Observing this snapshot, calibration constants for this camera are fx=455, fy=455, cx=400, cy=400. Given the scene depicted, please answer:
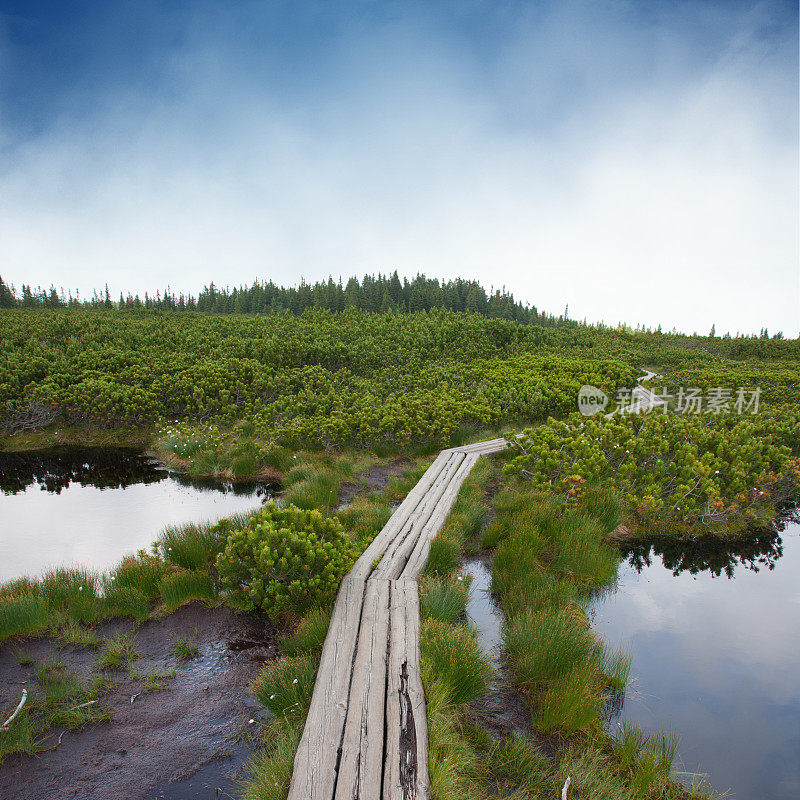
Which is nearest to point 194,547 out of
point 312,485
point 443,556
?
point 312,485

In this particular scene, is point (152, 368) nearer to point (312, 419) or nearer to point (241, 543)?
point (312, 419)

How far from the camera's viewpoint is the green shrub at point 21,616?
17.6 feet

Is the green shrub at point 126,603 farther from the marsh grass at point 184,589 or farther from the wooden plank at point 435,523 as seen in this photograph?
the wooden plank at point 435,523

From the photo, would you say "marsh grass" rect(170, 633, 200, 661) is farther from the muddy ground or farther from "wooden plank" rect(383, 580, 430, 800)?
"wooden plank" rect(383, 580, 430, 800)

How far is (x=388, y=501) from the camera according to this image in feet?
32.3

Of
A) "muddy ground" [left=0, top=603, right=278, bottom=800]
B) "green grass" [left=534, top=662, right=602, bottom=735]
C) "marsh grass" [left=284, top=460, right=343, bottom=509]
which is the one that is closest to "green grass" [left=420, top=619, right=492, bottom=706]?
"green grass" [left=534, top=662, right=602, bottom=735]

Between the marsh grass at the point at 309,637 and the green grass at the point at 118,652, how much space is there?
5.79 ft

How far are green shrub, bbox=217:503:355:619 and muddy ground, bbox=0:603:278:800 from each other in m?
0.49

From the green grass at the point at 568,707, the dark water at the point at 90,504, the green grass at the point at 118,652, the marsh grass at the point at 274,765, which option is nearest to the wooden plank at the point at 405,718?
the marsh grass at the point at 274,765

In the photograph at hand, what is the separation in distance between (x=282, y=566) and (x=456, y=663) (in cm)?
236

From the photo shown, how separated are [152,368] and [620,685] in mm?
Result: 17880

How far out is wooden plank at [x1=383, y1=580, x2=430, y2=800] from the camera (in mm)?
3139

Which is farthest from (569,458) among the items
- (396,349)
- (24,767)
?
(396,349)

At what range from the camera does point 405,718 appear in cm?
369
